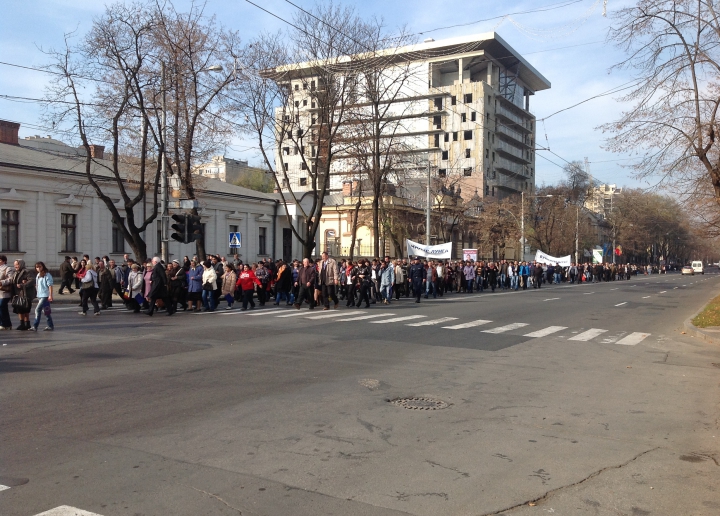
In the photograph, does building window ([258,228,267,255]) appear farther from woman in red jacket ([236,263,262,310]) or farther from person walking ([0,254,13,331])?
person walking ([0,254,13,331])

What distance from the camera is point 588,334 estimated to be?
16391 mm

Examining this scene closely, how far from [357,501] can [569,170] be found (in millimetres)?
79263

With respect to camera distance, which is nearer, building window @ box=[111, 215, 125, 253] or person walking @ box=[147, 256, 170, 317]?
person walking @ box=[147, 256, 170, 317]

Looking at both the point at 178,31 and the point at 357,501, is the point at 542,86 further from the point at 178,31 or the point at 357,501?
the point at 357,501

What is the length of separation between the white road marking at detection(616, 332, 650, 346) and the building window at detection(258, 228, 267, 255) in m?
33.6

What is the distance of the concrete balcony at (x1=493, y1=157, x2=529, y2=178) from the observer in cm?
9706

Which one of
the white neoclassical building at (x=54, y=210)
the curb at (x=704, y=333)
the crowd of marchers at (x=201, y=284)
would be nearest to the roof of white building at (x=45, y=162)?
the white neoclassical building at (x=54, y=210)

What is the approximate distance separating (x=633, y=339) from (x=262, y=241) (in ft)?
115

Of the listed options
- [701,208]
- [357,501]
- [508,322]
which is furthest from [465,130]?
[357,501]

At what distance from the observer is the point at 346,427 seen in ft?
22.8

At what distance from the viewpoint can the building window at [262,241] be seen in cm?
4709

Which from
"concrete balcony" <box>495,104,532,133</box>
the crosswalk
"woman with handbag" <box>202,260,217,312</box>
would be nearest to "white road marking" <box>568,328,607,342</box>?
the crosswalk

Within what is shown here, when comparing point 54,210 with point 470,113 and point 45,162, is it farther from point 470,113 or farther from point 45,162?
point 470,113

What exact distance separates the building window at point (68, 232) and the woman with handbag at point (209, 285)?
16.4m
